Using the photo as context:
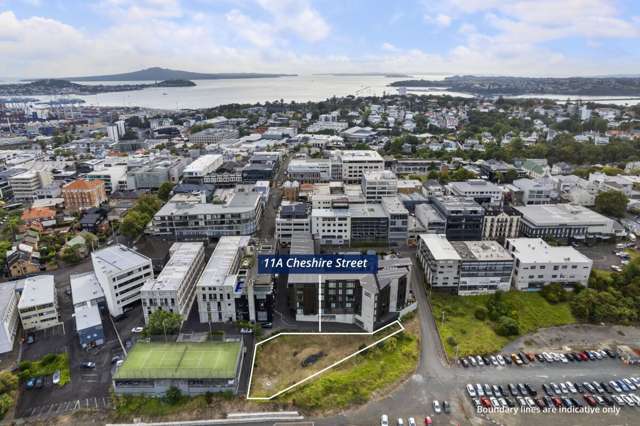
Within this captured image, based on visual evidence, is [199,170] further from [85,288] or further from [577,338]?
[577,338]

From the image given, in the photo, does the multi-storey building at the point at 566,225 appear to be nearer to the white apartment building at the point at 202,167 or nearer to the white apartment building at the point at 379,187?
the white apartment building at the point at 379,187

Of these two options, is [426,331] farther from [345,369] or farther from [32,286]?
[32,286]

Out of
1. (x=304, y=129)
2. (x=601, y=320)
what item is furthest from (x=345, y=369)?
(x=304, y=129)

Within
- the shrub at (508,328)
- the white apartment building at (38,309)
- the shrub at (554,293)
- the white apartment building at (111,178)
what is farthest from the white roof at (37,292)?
the shrub at (554,293)

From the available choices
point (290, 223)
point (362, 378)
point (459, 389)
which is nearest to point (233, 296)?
point (362, 378)

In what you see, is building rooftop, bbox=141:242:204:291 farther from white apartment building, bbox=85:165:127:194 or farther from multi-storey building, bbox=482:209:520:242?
white apartment building, bbox=85:165:127:194

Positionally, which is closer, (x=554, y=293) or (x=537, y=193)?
(x=554, y=293)
